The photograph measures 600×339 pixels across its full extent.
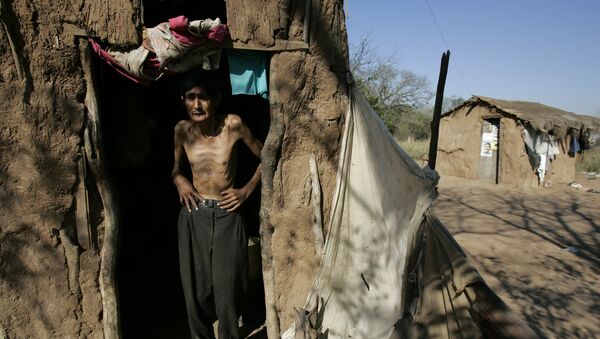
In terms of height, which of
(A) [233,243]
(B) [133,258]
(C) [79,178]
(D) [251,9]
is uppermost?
(D) [251,9]

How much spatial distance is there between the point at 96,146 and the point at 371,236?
6.57 ft

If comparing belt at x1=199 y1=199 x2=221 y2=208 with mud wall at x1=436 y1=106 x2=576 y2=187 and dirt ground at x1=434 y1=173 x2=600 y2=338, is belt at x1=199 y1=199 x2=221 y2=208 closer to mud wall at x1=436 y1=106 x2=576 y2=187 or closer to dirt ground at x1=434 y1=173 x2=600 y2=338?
dirt ground at x1=434 y1=173 x2=600 y2=338

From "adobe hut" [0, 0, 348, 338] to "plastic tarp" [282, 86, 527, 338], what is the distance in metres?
0.13

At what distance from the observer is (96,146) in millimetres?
2605

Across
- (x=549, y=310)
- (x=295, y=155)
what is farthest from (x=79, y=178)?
(x=549, y=310)

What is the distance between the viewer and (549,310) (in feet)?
15.0

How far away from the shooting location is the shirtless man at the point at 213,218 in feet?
10.1

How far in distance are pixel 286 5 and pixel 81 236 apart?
2.06 meters

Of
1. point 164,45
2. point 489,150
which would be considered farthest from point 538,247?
point 489,150

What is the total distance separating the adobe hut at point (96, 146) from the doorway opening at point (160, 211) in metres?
0.86

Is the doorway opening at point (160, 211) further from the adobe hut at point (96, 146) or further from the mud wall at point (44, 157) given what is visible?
the mud wall at point (44, 157)

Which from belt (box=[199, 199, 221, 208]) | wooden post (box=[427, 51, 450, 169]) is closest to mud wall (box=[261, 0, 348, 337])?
belt (box=[199, 199, 221, 208])

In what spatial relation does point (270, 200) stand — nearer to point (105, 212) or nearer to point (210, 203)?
point (210, 203)

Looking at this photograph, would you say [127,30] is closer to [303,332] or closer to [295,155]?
[295,155]
